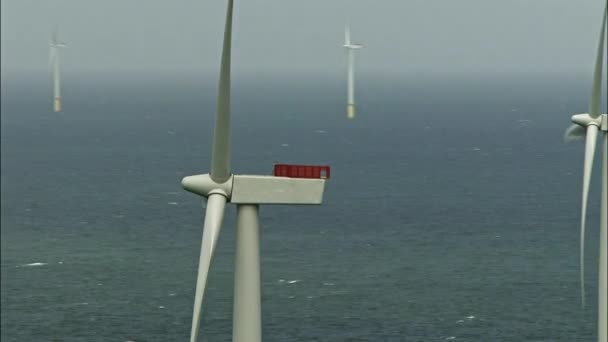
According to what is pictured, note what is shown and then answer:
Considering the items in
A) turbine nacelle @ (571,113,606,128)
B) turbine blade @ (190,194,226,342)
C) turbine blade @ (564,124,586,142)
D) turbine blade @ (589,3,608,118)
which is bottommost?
turbine blade @ (190,194,226,342)

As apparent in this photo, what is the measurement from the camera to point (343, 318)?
138125mm

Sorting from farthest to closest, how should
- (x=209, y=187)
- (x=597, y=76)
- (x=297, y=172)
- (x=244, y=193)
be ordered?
(x=597, y=76), (x=297, y=172), (x=244, y=193), (x=209, y=187)

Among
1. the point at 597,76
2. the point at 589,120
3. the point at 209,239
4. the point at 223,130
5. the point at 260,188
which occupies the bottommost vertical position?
the point at 209,239

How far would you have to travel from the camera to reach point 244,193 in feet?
180

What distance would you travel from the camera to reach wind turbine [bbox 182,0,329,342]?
178ft

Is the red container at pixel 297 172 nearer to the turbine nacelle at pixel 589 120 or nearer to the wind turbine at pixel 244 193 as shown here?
the wind turbine at pixel 244 193

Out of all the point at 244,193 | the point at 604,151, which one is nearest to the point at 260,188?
the point at 244,193

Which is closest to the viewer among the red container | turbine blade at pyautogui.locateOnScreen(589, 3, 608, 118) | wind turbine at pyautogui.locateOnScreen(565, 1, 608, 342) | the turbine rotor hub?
the turbine rotor hub

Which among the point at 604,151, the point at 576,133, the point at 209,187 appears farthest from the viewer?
the point at 576,133

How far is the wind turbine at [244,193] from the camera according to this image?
54344 mm

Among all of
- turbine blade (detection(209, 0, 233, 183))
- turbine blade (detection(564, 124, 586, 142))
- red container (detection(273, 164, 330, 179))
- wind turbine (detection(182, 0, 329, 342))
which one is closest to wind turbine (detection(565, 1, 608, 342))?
turbine blade (detection(564, 124, 586, 142))

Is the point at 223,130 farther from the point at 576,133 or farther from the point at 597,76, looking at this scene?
the point at 576,133

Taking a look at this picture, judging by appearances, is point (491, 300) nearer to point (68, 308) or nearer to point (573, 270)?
point (573, 270)

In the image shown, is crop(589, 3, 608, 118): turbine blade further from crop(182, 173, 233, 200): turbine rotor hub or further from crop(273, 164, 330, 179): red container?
crop(182, 173, 233, 200): turbine rotor hub
